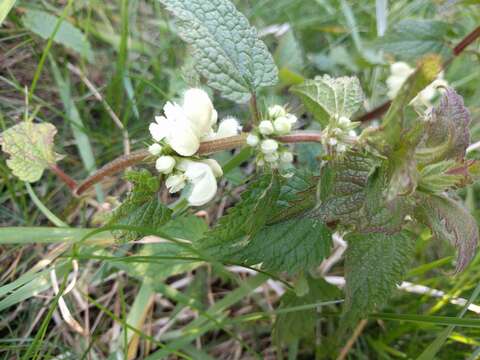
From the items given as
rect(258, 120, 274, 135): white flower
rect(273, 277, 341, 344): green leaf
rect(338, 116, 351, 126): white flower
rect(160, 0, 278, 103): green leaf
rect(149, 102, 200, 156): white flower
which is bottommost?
rect(273, 277, 341, 344): green leaf

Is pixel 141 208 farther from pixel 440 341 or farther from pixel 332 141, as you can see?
pixel 440 341

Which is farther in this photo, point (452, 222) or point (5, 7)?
point (5, 7)

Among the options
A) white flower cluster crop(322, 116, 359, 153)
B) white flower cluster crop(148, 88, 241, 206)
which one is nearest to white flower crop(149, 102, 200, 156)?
white flower cluster crop(148, 88, 241, 206)

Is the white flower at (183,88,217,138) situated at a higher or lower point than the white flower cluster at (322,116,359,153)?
higher

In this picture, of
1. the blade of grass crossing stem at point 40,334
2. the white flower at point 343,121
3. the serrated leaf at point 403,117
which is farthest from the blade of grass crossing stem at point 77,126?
the serrated leaf at point 403,117

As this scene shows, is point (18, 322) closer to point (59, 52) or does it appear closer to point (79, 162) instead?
point (79, 162)

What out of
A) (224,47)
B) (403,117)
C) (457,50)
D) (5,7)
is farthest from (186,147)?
(457,50)

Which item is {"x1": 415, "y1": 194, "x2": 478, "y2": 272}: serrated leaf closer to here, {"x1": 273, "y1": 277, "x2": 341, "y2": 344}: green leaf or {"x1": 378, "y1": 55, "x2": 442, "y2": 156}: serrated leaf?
{"x1": 378, "y1": 55, "x2": 442, "y2": 156}: serrated leaf
